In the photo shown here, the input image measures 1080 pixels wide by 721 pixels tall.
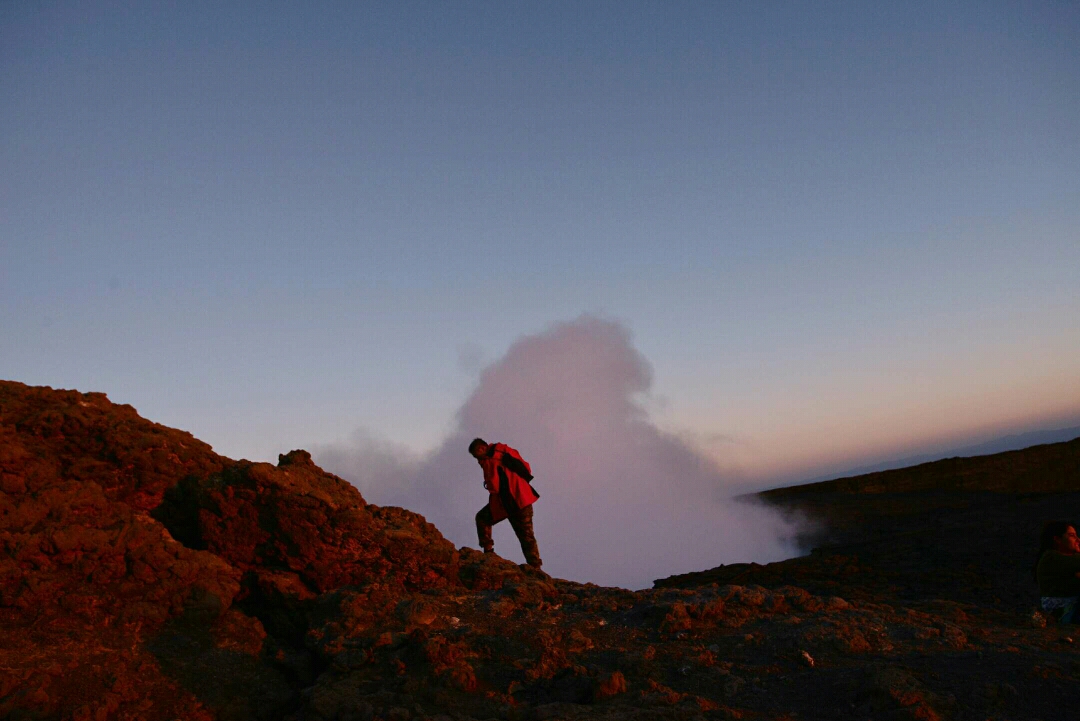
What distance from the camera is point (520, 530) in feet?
26.4

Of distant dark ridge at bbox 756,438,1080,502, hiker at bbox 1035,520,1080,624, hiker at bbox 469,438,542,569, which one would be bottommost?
hiker at bbox 1035,520,1080,624

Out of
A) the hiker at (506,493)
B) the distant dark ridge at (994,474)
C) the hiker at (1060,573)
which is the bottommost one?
the hiker at (1060,573)

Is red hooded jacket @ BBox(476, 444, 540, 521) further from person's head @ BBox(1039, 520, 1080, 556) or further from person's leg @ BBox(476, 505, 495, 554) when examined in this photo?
person's head @ BBox(1039, 520, 1080, 556)

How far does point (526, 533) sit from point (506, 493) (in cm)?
51

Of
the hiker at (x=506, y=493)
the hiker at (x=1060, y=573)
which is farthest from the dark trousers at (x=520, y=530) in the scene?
the hiker at (x=1060, y=573)

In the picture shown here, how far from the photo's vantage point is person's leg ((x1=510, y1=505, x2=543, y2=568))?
8008 millimetres

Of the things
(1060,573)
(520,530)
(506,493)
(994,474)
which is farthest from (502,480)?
(994,474)

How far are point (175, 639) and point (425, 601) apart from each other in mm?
1540

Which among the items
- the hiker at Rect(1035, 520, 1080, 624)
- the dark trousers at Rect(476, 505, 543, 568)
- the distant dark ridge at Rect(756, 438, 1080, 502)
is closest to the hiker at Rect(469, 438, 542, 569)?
the dark trousers at Rect(476, 505, 543, 568)

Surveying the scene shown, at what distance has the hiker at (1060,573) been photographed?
18.5 ft

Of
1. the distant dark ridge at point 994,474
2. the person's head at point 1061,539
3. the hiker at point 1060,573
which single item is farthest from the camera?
the distant dark ridge at point 994,474

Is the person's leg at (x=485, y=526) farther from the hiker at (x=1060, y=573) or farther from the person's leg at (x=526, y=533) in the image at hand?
the hiker at (x=1060, y=573)

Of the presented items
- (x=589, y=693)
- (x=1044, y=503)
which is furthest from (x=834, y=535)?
(x=589, y=693)

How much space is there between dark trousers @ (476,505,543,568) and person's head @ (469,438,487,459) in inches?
24.4
